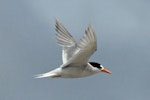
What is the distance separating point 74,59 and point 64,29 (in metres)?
2.17

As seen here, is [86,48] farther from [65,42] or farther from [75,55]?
[65,42]

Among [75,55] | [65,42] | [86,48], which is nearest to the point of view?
[86,48]

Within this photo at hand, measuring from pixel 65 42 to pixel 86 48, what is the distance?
3.27 metres

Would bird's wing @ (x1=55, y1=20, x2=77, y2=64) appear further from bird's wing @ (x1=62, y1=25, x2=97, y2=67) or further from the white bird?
bird's wing @ (x1=62, y1=25, x2=97, y2=67)

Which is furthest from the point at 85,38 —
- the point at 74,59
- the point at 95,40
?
the point at 74,59

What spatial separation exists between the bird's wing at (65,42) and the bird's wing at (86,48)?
116 cm

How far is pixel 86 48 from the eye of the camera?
57.6 feet

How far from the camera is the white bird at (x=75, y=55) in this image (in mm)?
17250

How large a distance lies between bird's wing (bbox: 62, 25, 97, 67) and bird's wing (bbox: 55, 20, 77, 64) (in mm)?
1155

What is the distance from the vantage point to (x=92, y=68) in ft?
62.8

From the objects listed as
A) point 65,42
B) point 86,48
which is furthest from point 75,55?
point 65,42

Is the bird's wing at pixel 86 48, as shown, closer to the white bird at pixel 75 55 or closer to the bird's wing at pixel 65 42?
the white bird at pixel 75 55

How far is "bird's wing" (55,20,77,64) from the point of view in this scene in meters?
20.1

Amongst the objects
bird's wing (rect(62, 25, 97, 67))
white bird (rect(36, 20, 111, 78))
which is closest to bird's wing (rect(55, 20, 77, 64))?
white bird (rect(36, 20, 111, 78))
